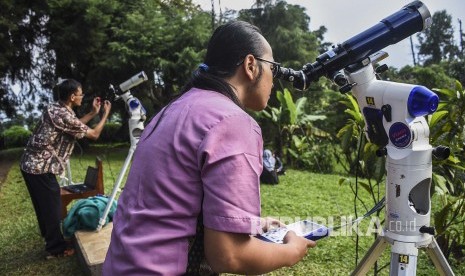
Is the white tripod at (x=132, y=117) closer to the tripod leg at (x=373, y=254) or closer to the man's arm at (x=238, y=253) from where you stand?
the tripod leg at (x=373, y=254)

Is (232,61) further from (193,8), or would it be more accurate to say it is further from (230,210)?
(193,8)

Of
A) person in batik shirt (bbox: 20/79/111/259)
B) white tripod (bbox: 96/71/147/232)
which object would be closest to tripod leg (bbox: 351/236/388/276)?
white tripod (bbox: 96/71/147/232)

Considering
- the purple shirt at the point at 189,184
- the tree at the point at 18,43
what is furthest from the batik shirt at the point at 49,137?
the tree at the point at 18,43

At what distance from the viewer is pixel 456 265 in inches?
119

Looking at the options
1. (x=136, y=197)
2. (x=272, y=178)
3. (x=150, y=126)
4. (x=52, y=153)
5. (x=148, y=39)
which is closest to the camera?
(x=136, y=197)

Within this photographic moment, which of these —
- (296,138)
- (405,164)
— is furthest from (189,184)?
(296,138)

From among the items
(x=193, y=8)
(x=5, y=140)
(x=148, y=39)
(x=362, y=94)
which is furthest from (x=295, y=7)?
(x=5, y=140)

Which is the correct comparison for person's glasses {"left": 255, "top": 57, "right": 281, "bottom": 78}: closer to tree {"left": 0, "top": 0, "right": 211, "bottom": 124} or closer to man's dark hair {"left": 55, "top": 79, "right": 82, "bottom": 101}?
man's dark hair {"left": 55, "top": 79, "right": 82, "bottom": 101}

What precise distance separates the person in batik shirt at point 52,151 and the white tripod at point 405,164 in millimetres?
2549

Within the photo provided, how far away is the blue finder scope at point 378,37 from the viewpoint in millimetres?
1465

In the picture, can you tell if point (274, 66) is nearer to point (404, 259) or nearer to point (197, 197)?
point (197, 197)

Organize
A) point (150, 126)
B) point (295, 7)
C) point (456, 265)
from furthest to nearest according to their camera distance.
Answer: point (295, 7) < point (456, 265) < point (150, 126)

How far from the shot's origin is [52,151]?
323 cm

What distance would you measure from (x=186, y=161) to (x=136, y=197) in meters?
0.19
